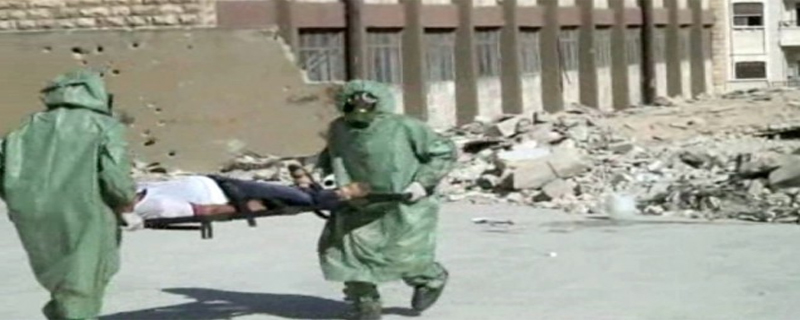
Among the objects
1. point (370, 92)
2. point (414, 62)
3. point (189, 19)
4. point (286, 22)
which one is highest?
point (189, 19)

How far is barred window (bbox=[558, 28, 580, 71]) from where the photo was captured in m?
33.9

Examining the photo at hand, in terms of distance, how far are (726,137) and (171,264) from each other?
13.5 m

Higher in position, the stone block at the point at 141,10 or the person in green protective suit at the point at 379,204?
the stone block at the point at 141,10

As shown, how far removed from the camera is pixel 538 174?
64.4 ft

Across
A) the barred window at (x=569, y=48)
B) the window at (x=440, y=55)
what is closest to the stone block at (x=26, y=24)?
the window at (x=440, y=55)

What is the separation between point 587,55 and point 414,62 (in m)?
8.05

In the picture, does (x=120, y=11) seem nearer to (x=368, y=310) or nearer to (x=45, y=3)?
(x=45, y=3)

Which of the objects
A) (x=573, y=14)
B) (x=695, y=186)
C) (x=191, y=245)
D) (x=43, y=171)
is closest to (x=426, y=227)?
(x=43, y=171)

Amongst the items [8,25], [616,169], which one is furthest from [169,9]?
[616,169]

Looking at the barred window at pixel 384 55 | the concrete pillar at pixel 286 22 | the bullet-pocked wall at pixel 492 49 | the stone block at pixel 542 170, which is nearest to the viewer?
the stone block at pixel 542 170

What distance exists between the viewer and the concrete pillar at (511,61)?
103 ft

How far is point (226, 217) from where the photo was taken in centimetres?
940

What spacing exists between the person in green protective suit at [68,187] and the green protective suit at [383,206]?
2.08 metres

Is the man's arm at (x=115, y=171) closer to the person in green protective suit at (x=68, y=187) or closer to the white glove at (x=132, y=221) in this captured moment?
the person in green protective suit at (x=68, y=187)
